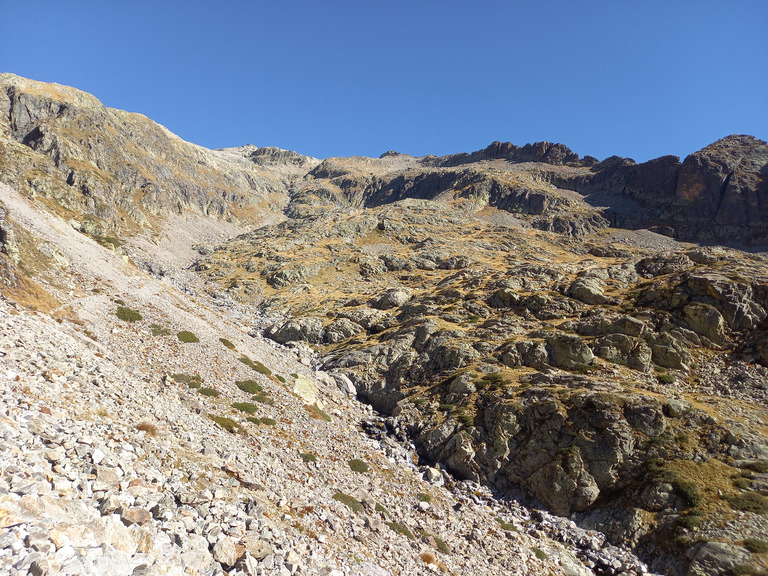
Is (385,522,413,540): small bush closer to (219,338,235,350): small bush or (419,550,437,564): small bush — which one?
(419,550,437,564): small bush

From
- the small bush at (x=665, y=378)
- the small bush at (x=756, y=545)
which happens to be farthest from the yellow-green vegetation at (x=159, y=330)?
the small bush at (x=665, y=378)

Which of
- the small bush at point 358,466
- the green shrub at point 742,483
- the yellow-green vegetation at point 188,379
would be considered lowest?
the small bush at point 358,466

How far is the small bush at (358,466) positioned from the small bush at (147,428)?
46.9 ft

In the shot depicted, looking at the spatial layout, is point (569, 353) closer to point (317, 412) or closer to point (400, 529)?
point (317, 412)

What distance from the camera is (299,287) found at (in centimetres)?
9206

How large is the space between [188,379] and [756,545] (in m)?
38.6

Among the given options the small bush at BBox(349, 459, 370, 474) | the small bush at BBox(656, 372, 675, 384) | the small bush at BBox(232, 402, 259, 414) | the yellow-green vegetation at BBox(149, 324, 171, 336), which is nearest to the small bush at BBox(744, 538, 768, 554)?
the small bush at BBox(656, 372, 675, 384)

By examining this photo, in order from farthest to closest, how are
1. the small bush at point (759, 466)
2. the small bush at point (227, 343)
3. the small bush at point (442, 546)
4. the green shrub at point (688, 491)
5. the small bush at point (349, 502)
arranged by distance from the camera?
the small bush at point (227, 343), the small bush at point (759, 466), the green shrub at point (688, 491), the small bush at point (442, 546), the small bush at point (349, 502)

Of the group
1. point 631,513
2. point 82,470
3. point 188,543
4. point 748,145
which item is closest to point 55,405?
point 82,470

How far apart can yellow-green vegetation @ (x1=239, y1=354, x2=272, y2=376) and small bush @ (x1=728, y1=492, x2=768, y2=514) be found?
A: 127ft

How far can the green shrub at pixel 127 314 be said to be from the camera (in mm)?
32844

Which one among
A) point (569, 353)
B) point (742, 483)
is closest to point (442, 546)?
point (742, 483)

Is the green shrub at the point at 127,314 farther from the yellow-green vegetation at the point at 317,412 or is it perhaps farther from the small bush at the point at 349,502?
the small bush at the point at 349,502

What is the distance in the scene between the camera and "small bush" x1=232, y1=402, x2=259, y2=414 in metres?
26.0
